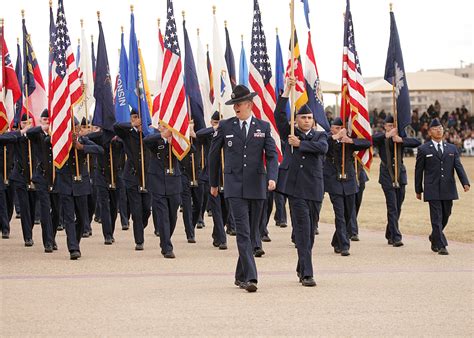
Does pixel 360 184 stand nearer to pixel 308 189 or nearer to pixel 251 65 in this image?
pixel 251 65

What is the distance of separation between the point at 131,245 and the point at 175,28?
10.6ft

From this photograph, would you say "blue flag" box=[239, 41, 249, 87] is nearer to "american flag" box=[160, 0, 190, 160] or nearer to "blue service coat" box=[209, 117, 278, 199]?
"american flag" box=[160, 0, 190, 160]

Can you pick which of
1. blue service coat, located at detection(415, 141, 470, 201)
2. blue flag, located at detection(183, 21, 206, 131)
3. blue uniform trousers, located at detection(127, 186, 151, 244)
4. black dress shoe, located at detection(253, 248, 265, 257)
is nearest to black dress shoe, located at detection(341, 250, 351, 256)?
black dress shoe, located at detection(253, 248, 265, 257)

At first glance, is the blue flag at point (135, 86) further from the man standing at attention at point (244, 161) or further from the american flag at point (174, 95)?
the man standing at attention at point (244, 161)

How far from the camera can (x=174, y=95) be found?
52.0 feet

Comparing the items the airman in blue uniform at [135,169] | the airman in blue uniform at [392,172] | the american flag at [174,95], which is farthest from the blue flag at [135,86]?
the airman in blue uniform at [392,172]

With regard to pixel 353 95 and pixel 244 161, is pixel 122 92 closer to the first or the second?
pixel 353 95

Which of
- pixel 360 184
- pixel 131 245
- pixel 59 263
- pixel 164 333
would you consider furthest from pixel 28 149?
pixel 164 333

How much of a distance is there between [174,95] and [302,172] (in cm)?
441

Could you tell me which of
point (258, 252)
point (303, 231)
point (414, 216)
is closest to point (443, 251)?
point (258, 252)

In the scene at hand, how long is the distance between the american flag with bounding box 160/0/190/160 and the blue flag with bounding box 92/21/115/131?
2.35 m

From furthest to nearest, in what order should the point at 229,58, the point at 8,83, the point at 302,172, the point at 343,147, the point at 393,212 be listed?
the point at 229,58 → the point at 8,83 → the point at 393,212 → the point at 343,147 → the point at 302,172

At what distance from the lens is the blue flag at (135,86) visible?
655 inches

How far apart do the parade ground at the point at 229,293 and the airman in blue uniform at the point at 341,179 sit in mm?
458
